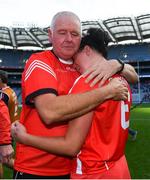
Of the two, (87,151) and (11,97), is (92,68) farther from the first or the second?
(11,97)

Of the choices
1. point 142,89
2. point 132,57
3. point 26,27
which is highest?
point 26,27

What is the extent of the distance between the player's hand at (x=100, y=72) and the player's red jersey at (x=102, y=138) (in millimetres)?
59

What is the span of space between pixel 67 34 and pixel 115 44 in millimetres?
65351

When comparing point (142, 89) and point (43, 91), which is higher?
point (43, 91)

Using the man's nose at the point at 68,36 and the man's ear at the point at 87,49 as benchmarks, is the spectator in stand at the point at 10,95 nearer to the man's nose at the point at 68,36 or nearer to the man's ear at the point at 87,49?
the man's nose at the point at 68,36

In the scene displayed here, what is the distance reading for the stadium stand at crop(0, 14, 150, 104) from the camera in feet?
188

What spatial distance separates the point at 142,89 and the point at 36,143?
206ft

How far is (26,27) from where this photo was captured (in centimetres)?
6244

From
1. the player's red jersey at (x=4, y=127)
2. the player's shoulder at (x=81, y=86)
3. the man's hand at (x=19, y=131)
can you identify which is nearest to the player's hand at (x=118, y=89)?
the player's shoulder at (x=81, y=86)

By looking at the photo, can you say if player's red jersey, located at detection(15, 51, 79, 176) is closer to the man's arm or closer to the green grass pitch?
the man's arm

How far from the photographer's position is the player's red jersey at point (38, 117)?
8.54ft

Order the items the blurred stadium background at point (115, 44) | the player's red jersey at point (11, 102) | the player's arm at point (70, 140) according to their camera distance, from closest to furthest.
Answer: the player's arm at point (70, 140)
the player's red jersey at point (11, 102)
the blurred stadium background at point (115, 44)

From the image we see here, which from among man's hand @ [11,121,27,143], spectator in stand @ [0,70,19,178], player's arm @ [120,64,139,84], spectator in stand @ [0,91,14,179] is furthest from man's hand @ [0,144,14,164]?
spectator in stand @ [0,70,19,178]

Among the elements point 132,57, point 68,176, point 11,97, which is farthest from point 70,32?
point 132,57
